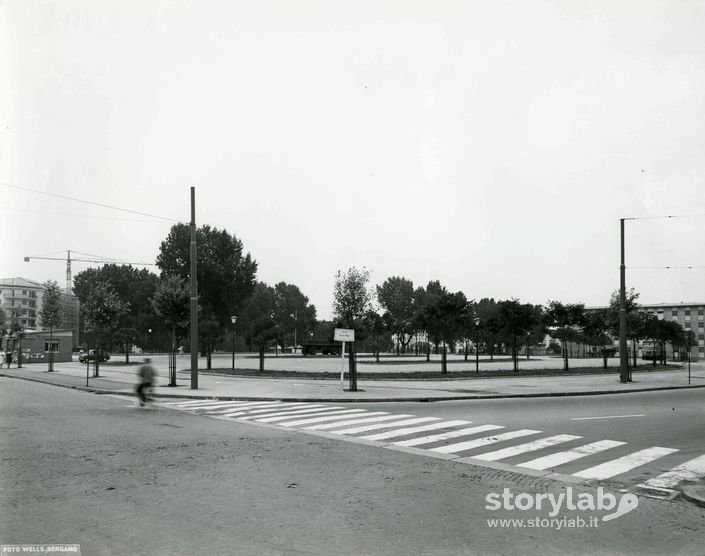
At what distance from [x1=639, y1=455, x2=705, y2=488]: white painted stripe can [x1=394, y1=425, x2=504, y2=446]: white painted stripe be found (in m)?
4.12

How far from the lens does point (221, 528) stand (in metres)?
5.96

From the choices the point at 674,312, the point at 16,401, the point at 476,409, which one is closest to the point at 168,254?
the point at 16,401

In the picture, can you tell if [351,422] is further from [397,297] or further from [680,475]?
[397,297]

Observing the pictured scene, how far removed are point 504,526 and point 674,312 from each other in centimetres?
14185

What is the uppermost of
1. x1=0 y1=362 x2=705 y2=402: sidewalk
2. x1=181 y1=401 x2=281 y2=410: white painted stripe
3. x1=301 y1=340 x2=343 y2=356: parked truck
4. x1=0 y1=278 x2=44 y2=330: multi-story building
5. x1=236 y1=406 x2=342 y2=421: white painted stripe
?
x1=0 y1=278 x2=44 y2=330: multi-story building

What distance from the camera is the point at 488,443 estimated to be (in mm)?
11156

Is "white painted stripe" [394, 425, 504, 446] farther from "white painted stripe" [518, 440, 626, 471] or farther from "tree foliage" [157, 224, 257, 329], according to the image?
"tree foliage" [157, 224, 257, 329]

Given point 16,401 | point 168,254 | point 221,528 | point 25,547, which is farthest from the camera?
point 168,254

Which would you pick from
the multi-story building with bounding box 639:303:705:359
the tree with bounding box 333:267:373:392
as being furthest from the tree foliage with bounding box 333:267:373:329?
the multi-story building with bounding box 639:303:705:359

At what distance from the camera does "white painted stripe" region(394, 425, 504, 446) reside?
36.7 feet

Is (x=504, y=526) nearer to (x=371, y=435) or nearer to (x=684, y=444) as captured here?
(x=371, y=435)

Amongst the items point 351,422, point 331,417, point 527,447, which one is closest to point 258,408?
point 331,417

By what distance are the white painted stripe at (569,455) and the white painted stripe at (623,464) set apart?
1.72 ft

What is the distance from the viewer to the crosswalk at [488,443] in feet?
29.1
